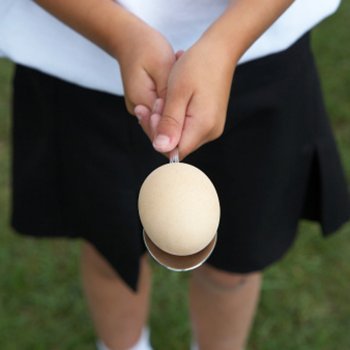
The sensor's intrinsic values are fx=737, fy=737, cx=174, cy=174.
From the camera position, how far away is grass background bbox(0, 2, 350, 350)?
1.32 m

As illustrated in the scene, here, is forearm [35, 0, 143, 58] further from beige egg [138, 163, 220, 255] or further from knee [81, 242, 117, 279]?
knee [81, 242, 117, 279]

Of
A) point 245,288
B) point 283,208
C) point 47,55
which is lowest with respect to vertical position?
point 245,288

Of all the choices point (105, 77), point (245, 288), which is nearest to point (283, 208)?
point (245, 288)

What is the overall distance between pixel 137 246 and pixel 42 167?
166 mm

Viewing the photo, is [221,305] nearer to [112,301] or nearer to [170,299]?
[112,301]

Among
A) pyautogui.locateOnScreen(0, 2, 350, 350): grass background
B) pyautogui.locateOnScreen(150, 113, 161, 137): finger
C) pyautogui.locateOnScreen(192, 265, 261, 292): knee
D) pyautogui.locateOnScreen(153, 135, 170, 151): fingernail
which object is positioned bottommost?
pyautogui.locateOnScreen(0, 2, 350, 350): grass background

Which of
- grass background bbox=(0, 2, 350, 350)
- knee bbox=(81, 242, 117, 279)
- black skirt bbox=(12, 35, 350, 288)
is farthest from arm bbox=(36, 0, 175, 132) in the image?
grass background bbox=(0, 2, 350, 350)

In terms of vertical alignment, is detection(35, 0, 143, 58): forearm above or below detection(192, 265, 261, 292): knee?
above

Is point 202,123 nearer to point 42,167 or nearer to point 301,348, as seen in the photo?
point 42,167

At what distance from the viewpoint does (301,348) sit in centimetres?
131

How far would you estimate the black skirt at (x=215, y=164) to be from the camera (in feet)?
2.94

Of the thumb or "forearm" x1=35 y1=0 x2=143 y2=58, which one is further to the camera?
"forearm" x1=35 y1=0 x2=143 y2=58

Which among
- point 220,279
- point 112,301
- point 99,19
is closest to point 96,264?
point 112,301

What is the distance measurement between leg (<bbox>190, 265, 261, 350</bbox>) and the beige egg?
428mm
